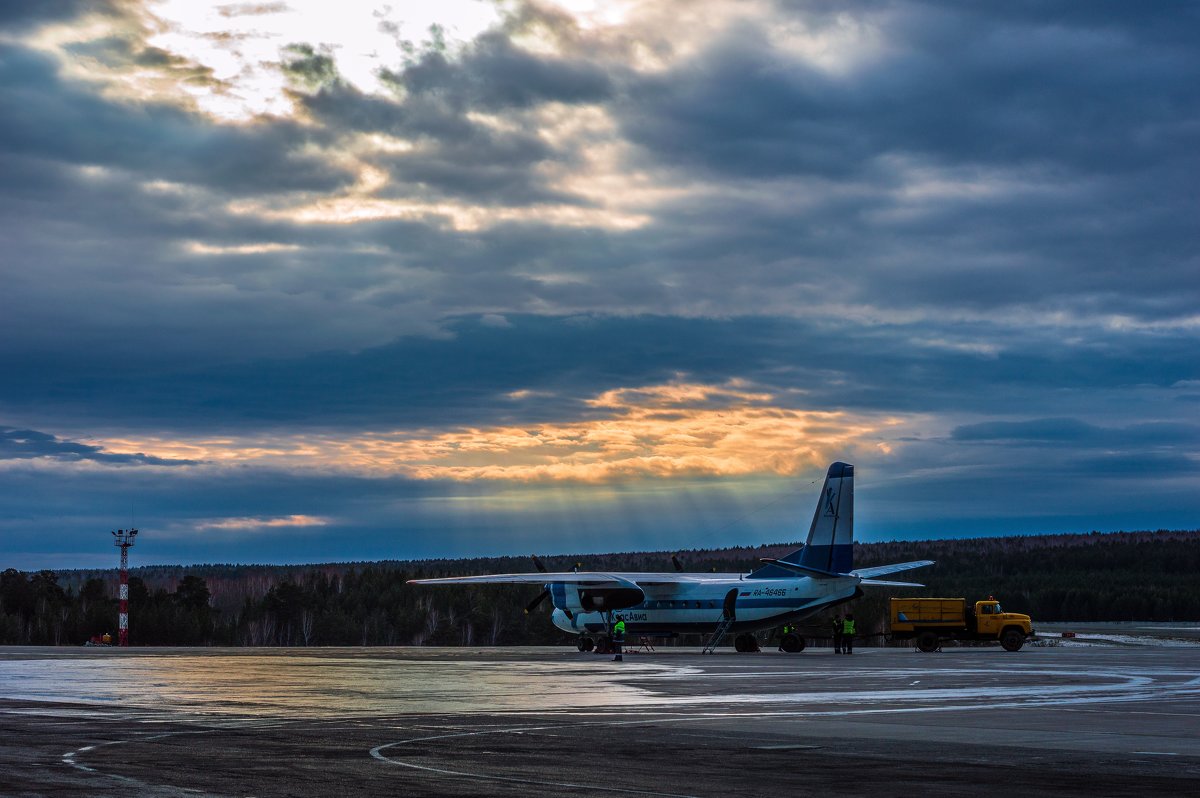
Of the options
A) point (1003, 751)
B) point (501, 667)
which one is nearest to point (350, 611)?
point (501, 667)

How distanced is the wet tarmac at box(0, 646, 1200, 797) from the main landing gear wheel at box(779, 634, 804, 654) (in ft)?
77.4

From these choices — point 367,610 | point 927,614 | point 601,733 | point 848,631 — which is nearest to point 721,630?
point 848,631

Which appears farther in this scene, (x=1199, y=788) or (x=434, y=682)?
(x=434, y=682)

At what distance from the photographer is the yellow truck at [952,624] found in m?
74.8

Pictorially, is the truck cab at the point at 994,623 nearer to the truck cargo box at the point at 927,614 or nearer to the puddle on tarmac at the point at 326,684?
the truck cargo box at the point at 927,614

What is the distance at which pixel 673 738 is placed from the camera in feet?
79.9

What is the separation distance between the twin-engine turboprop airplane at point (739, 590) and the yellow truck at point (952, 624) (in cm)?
301

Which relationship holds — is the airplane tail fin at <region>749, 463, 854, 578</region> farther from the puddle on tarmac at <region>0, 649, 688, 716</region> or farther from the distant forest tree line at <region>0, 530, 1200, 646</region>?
the distant forest tree line at <region>0, 530, 1200, 646</region>

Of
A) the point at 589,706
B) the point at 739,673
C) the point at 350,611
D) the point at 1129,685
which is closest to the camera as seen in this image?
the point at 589,706

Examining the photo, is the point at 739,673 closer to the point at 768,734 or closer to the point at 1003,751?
the point at 768,734

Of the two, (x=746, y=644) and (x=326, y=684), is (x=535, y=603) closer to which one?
(x=746, y=644)

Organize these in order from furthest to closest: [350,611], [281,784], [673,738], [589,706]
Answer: [350,611]
[589,706]
[673,738]
[281,784]

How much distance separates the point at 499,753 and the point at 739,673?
90.8 feet

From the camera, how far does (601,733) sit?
25.1 m
